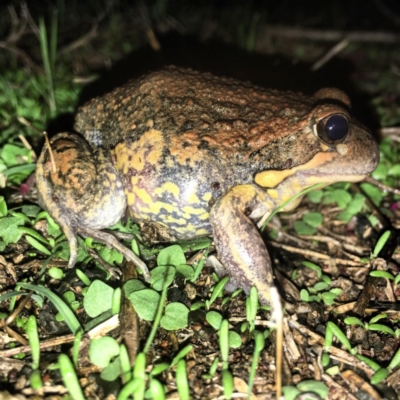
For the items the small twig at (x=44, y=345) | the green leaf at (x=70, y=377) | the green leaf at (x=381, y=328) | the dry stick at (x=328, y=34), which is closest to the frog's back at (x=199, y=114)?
the green leaf at (x=381, y=328)

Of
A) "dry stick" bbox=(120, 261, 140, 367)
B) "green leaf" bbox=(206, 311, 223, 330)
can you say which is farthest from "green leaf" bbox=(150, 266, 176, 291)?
"green leaf" bbox=(206, 311, 223, 330)


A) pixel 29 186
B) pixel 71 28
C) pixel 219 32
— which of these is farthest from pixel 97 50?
pixel 29 186

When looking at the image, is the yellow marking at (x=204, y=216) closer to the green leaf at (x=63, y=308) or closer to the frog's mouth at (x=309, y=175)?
the frog's mouth at (x=309, y=175)

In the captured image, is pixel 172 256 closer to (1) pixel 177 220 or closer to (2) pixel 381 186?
(1) pixel 177 220

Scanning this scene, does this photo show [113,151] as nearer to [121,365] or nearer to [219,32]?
[121,365]

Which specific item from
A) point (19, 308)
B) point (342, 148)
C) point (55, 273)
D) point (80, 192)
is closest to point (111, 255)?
point (55, 273)

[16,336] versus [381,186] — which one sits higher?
[16,336]
